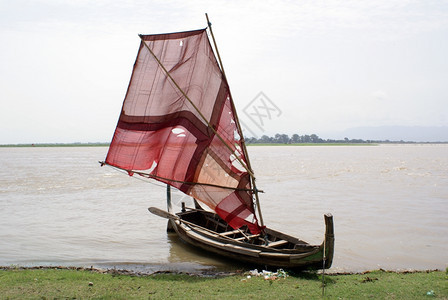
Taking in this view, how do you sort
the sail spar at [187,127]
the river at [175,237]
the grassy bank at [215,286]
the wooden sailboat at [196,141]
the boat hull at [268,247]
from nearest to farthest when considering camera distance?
1. the grassy bank at [215,286]
2. the boat hull at [268,247]
3. the wooden sailboat at [196,141]
4. the sail spar at [187,127]
5. the river at [175,237]

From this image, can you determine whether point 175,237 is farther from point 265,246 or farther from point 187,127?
point 265,246

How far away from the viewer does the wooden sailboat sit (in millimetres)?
9062

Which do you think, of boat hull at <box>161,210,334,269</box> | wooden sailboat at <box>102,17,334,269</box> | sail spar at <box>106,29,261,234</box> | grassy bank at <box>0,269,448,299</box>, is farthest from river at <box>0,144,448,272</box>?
sail spar at <box>106,29,261,234</box>

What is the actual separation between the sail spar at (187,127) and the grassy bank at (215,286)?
6.40ft

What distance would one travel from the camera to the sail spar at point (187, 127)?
9172 millimetres

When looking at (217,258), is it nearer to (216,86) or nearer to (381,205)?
(216,86)

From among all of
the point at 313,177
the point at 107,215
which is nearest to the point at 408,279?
the point at 107,215

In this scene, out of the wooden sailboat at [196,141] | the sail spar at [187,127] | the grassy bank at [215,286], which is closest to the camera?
the grassy bank at [215,286]

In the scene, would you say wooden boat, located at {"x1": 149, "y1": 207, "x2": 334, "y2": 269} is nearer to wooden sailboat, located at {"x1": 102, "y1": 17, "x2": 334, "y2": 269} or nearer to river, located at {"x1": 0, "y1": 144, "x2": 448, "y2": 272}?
wooden sailboat, located at {"x1": 102, "y1": 17, "x2": 334, "y2": 269}

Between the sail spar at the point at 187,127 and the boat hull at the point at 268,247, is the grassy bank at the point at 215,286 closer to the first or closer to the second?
the boat hull at the point at 268,247

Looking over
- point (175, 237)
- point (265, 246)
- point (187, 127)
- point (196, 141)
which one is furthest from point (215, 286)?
point (175, 237)

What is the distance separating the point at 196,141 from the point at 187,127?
1.46 ft

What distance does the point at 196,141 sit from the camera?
9484 millimetres

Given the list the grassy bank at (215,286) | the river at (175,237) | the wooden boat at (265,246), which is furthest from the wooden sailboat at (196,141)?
the river at (175,237)
